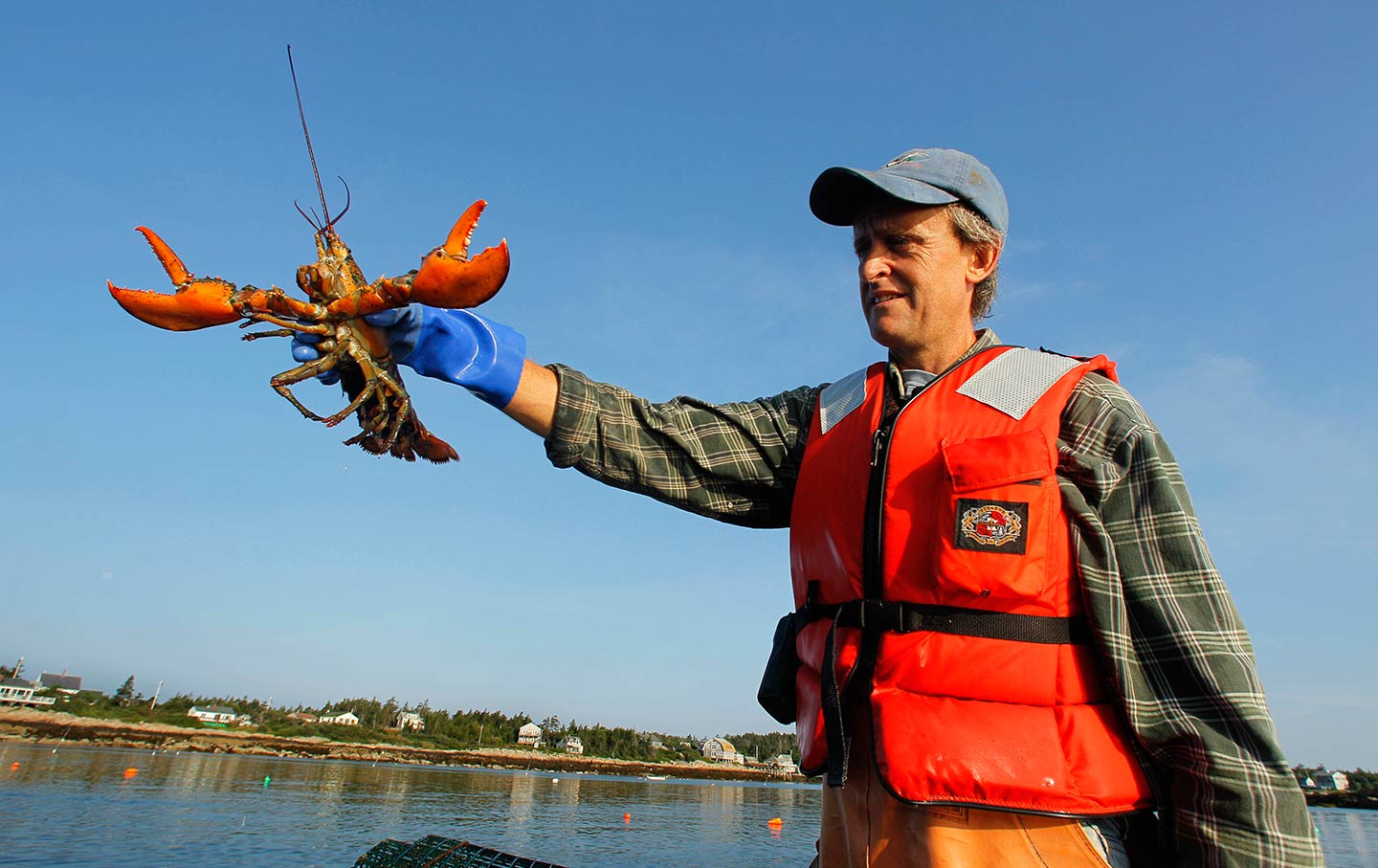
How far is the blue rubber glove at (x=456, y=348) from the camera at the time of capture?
8.11 ft

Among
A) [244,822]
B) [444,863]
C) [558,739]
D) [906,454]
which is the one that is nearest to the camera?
[906,454]

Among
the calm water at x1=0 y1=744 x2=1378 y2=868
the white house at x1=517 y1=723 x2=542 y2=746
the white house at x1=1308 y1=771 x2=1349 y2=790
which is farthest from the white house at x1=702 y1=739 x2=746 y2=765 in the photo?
the white house at x1=1308 y1=771 x2=1349 y2=790

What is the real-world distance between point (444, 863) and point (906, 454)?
719 centimetres

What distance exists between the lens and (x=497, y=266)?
229cm

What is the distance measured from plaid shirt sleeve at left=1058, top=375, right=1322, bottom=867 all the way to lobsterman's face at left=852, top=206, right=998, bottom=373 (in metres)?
0.57

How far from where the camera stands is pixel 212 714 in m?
78.1

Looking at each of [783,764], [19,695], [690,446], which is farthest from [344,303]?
[783,764]

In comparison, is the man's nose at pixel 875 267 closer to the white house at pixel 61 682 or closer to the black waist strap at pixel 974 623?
the black waist strap at pixel 974 623

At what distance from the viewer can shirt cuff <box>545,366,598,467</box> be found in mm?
2543

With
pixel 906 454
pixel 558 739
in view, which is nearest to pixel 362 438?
pixel 906 454

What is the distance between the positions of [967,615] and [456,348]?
1.76m

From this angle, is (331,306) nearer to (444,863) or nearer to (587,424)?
(587,424)

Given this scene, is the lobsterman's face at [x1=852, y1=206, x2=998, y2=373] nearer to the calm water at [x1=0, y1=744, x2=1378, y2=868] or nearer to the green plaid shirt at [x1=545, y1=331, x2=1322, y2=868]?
the green plaid shirt at [x1=545, y1=331, x2=1322, y2=868]

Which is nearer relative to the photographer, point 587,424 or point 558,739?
point 587,424
